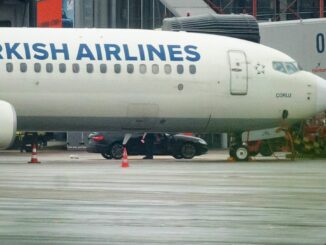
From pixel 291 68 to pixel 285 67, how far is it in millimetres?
226

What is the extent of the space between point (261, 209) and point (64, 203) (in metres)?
2.91

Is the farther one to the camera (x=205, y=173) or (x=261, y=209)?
(x=205, y=173)

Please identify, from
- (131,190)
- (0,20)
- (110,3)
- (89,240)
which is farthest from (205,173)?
(110,3)

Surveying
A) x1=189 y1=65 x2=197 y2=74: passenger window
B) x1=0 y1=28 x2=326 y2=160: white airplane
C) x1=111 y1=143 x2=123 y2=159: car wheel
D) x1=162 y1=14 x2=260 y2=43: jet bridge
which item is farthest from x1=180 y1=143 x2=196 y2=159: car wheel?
x1=189 y1=65 x2=197 y2=74: passenger window

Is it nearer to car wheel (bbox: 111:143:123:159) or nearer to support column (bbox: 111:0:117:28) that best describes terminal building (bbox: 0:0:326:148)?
support column (bbox: 111:0:117:28)

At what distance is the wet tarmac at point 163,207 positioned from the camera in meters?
12.9

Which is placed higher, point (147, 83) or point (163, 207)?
point (147, 83)

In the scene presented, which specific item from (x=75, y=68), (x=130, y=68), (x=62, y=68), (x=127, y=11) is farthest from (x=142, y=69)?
(x=127, y=11)

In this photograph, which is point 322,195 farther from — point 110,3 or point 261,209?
point 110,3

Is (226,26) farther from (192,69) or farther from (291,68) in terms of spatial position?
(192,69)

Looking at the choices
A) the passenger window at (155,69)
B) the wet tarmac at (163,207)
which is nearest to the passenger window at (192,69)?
the passenger window at (155,69)

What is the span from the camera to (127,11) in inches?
2724

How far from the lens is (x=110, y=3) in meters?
69.6

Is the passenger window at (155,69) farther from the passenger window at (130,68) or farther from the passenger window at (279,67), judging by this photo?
the passenger window at (279,67)
